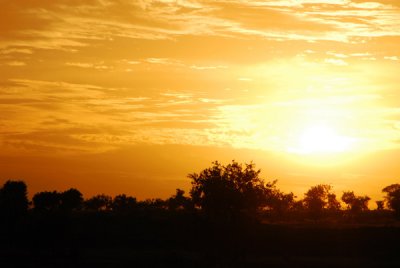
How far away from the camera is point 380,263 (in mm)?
106250

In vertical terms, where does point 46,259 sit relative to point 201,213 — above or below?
below

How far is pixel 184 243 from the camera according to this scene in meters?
125

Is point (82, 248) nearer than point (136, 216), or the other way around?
point (82, 248)

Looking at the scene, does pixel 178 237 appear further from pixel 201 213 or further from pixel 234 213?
pixel 234 213

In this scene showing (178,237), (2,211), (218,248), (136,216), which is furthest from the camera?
(2,211)

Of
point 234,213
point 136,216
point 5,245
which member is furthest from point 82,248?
point 234,213

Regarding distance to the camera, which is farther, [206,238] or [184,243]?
[184,243]

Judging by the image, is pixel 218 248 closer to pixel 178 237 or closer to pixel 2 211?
pixel 178 237

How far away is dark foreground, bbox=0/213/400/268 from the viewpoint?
93500mm

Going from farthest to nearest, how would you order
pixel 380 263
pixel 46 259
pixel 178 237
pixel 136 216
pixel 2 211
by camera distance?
1. pixel 2 211
2. pixel 136 216
3. pixel 178 237
4. pixel 380 263
5. pixel 46 259

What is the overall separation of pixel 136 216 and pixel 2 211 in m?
33.9

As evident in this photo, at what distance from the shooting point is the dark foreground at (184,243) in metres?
93.5

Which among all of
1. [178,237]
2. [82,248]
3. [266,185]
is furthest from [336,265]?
[82,248]

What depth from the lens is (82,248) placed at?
11969cm
